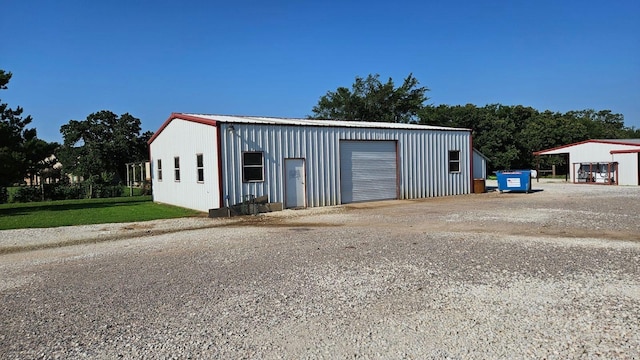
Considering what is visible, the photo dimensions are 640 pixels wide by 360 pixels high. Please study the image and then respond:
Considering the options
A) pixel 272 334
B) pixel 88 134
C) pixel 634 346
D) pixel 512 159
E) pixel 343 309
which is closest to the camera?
pixel 634 346

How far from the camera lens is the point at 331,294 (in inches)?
225

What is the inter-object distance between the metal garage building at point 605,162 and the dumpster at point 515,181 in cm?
1012

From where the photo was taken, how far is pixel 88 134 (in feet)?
158

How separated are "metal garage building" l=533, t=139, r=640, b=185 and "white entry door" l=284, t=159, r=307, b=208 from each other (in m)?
22.9

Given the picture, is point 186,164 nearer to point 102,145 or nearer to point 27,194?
point 27,194

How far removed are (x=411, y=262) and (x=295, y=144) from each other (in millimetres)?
10652

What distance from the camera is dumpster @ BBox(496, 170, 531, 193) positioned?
23.4 metres

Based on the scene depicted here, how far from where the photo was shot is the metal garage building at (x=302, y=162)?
16.2 metres

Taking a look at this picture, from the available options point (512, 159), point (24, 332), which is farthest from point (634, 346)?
point (512, 159)

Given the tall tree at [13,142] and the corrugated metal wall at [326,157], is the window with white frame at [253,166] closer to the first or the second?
the corrugated metal wall at [326,157]

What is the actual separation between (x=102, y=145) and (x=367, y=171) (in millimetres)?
35298

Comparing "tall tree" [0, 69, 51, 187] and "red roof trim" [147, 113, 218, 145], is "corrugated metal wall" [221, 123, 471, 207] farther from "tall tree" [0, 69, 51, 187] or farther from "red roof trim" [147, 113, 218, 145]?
"tall tree" [0, 69, 51, 187]

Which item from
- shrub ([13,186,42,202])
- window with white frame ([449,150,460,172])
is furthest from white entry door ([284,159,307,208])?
shrub ([13,186,42,202])

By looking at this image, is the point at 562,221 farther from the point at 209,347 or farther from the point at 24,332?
the point at 24,332
